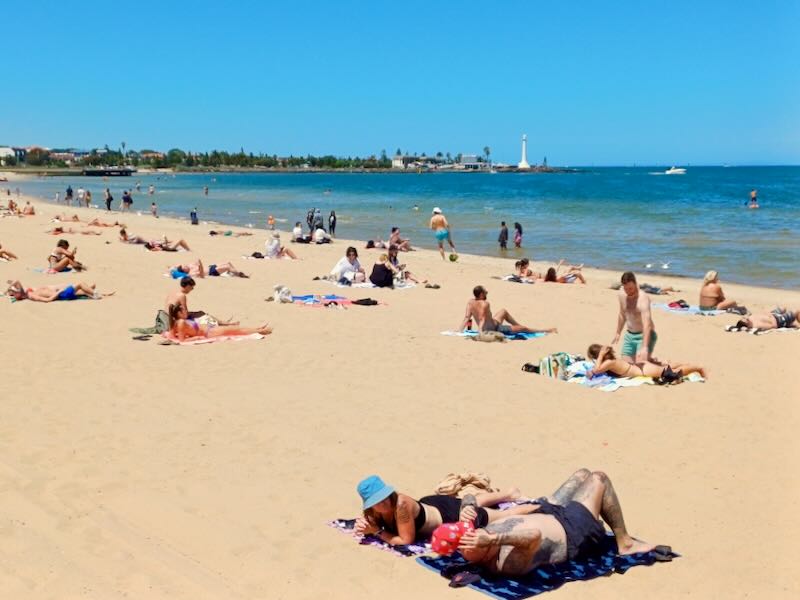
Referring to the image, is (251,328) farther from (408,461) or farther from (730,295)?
(730,295)

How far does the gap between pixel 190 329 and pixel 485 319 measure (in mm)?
3877

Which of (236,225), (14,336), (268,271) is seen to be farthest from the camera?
(236,225)

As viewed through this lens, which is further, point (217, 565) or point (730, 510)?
point (730, 510)

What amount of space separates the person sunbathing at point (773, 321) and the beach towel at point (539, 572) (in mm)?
7758

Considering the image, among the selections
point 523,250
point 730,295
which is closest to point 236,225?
point 523,250

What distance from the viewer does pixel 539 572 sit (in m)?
4.44

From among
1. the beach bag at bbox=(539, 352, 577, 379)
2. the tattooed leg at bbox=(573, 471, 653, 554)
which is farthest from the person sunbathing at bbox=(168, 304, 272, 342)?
the tattooed leg at bbox=(573, 471, 653, 554)

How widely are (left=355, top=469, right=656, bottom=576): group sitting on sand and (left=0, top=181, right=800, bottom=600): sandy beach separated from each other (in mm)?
196

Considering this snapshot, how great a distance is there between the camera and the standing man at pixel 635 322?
8547 mm

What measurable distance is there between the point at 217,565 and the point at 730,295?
1415cm

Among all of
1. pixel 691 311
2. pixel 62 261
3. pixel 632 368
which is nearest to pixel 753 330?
pixel 691 311

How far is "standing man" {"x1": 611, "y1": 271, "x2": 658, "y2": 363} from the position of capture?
8547mm

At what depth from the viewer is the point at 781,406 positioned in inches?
307

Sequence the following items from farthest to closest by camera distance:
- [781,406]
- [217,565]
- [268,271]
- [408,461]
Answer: [268,271] → [781,406] → [408,461] → [217,565]
